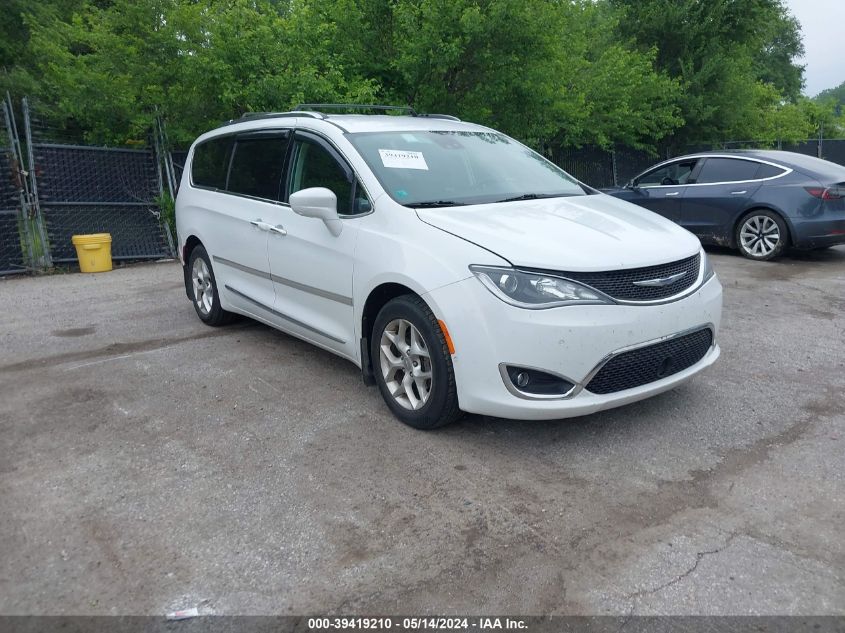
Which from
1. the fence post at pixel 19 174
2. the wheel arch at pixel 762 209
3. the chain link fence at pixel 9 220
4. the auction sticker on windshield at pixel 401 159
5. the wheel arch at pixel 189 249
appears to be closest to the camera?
the auction sticker on windshield at pixel 401 159

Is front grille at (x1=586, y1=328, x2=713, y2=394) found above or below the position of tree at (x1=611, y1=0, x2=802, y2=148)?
below

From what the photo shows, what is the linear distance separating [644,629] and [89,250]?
975 cm

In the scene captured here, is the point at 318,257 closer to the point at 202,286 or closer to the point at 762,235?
the point at 202,286

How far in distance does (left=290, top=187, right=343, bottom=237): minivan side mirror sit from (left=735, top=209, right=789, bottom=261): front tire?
730 centimetres

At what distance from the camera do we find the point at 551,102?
39.8 feet

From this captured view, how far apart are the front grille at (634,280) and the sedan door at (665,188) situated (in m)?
7.15

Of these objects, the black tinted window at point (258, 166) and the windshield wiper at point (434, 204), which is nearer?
the windshield wiper at point (434, 204)

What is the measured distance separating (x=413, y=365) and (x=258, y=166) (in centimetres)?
Answer: 239

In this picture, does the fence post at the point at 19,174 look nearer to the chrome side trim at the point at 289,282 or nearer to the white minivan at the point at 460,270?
the chrome side trim at the point at 289,282

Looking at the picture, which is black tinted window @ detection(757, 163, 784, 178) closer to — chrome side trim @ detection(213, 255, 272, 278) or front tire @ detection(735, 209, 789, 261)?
front tire @ detection(735, 209, 789, 261)

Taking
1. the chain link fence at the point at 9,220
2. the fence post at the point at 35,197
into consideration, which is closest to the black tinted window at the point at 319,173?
the fence post at the point at 35,197

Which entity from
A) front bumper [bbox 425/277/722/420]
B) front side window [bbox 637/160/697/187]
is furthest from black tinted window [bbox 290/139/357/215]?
front side window [bbox 637/160/697/187]

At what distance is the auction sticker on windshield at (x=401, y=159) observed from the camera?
14.9 ft

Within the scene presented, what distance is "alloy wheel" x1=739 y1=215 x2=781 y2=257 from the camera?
9.55m
